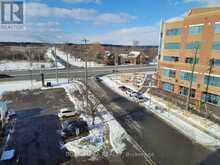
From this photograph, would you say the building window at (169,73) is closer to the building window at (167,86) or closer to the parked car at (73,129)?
the building window at (167,86)

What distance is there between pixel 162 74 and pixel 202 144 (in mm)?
25886

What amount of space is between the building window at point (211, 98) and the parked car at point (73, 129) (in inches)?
919

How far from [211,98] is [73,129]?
83.0 feet

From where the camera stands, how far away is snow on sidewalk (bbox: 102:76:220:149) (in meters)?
21.8

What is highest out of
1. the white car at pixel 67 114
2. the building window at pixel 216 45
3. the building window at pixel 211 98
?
the building window at pixel 216 45

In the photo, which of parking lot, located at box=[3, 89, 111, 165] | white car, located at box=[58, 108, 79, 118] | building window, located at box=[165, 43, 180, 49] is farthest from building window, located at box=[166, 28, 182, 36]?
white car, located at box=[58, 108, 79, 118]

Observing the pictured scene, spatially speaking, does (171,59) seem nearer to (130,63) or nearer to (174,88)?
(174,88)

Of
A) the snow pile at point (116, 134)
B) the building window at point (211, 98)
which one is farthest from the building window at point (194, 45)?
the snow pile at point (116, 134)

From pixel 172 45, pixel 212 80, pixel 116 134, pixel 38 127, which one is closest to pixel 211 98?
pixel 212 80

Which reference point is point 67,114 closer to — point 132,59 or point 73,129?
point 73,129

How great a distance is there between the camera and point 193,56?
3722 cm

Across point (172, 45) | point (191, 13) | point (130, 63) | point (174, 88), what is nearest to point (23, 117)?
point (174, 88)

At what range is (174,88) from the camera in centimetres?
4191

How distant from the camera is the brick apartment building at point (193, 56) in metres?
33.2
